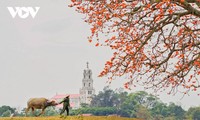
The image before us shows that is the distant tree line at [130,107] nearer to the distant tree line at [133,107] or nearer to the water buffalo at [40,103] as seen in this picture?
the distant tree line at [133,107]

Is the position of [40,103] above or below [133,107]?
below

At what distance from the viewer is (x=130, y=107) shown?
513ft

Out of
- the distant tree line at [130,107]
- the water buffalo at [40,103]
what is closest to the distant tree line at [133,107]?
the distant tree line at [130,107]

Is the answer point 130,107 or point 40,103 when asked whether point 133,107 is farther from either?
point 40,103

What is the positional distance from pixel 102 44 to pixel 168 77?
446 centimetres

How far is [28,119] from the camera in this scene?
2492 cm

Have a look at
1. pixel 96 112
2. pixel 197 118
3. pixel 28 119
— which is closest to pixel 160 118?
pixel 197 118

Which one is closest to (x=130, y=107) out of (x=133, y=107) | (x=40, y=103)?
(x=133, y=107)

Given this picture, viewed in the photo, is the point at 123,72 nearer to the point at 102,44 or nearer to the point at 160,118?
the point at 102,44

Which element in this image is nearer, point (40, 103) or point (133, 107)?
point (40, 103)

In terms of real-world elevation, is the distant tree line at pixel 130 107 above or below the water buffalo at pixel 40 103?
above

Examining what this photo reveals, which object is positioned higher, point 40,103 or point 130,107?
point 130,107

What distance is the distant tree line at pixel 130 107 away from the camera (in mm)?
144600

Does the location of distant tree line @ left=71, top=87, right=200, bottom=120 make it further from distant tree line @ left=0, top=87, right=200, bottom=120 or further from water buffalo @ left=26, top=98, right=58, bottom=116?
water buffalo @ left=26, top=98, right=58, bottom=116
